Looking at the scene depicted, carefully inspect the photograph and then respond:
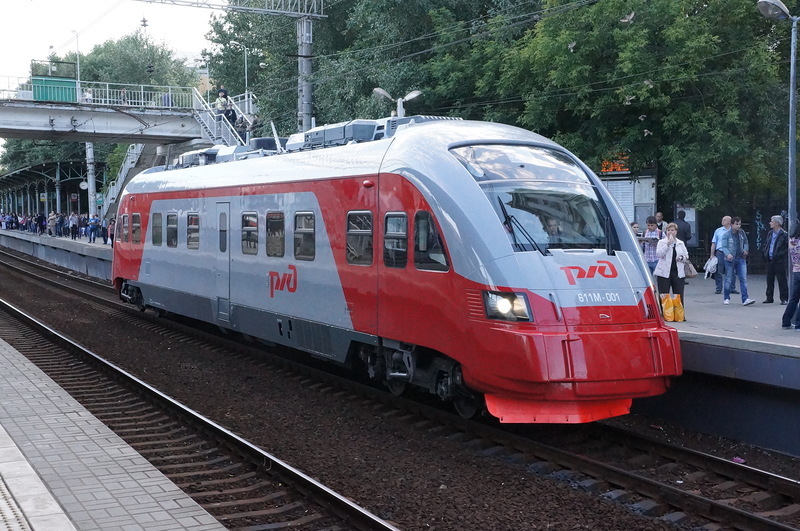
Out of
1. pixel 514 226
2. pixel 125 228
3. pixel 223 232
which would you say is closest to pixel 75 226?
pixel 125 228

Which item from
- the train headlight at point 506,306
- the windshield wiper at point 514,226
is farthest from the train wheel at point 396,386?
the windshield wiper at point 514,226

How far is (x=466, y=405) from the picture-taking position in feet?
31.1

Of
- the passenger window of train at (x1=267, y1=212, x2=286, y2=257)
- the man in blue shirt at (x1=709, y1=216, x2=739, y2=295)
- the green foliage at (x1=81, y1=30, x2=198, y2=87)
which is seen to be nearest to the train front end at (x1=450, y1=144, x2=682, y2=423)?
the passenger window of train at (x1=267, y1=212, x2=286, y2=257)

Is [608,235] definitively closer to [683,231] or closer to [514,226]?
[514,226]

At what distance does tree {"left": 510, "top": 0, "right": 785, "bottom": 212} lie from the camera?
77.7 ft

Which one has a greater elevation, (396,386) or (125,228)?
(125,228)

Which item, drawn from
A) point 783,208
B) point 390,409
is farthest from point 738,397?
point 783,208

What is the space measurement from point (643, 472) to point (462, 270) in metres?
2.45

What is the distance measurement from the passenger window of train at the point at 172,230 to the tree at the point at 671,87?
12520mm

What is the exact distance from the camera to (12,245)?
180 feet

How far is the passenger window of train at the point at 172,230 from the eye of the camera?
16.4m

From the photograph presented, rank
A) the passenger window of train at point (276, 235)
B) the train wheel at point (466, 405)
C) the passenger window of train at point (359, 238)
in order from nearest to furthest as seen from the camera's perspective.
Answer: the train wheel at point (466, 405)
the passenger window of train at point (359, 238)
the passenger window of train at point (276, 235)

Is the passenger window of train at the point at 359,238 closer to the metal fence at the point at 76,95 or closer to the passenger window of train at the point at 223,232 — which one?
the passenger window of train at the point at 223,232

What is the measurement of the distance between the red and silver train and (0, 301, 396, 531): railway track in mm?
1997
